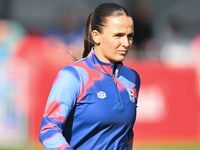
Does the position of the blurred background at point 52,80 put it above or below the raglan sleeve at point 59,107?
below

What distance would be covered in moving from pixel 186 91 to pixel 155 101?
735mm

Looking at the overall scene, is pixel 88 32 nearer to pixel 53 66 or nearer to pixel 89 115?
pixel 89 115

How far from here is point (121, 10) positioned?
5.67 m

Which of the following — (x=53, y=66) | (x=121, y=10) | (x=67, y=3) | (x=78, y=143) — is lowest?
(x=67, y=3)

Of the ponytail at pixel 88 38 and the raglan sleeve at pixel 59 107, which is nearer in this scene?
the raglan sleeve at pixel 59 107

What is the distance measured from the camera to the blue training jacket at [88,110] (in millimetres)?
5434

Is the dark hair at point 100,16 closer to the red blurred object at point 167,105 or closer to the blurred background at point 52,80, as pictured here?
the blurred background at point 52,80

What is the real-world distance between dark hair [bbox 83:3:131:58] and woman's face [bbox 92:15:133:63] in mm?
33

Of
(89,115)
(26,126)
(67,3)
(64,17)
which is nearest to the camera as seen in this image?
(89,115)

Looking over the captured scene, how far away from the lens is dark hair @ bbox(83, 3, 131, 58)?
5680mm

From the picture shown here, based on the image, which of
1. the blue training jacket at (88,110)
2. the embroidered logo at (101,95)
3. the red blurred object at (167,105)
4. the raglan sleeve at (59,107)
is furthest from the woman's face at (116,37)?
the red blurred object at (167,105)

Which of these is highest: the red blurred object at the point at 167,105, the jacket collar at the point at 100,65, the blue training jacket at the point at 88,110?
the jacket collar at the point at 100,65

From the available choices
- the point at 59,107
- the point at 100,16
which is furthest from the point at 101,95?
the point at 100,16

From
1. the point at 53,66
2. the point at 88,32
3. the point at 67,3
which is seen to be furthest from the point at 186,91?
the point at 67,3
